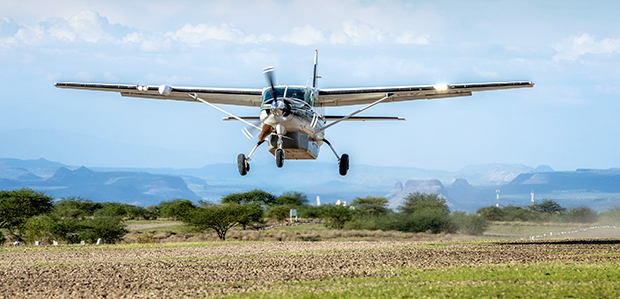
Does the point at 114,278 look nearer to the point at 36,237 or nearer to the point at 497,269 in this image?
the point at 497,269

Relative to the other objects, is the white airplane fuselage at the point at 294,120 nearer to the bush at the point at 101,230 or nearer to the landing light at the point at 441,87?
the landing light at the point at 441,87

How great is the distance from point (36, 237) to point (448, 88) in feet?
82.6

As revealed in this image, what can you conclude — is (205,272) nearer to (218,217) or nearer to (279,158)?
(279,158)

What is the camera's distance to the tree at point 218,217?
116ft

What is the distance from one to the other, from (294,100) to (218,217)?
20.6m

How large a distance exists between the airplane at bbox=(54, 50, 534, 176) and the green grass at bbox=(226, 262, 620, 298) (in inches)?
225

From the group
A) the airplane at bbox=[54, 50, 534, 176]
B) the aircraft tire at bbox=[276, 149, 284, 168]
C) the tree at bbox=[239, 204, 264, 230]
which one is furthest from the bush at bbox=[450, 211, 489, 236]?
the aircraft tire at bbox=[276, 149, 284, 168]

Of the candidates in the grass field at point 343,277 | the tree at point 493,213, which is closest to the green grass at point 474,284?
the grass field at point 343,277

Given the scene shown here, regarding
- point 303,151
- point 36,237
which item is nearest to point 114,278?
point 303,151

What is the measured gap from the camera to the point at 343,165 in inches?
826

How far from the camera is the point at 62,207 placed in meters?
58.2

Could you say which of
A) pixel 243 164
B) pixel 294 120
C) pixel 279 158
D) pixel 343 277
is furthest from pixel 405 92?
pixel 343 277

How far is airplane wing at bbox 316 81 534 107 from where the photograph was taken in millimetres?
18469

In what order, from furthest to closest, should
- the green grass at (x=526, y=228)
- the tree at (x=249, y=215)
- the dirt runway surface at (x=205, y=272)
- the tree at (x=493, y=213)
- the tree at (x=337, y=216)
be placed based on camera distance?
the tree at (x=493, y=213), the green grass at (x=526, y=228), the tree at (x=337, y=216), the tree at (x=249, y=215), the dirt runway surface at (x=205, y=272)
